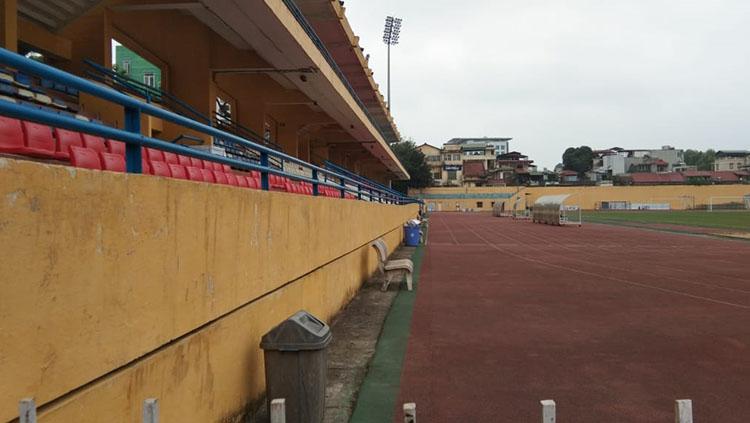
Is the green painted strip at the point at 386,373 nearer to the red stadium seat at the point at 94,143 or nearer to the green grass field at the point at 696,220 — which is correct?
the red stadium seat at the point at 94,143

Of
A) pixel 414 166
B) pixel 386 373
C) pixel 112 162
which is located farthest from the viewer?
pixel 414 166

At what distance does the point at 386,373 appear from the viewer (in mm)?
6391

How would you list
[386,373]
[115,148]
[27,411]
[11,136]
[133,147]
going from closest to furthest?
1. [27,411]
2. [133,147]
3. [11,136]
4. [115,148]
5. [386,373]

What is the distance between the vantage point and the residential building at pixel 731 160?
146375mm

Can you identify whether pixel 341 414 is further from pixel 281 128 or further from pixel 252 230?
pixel 281 128

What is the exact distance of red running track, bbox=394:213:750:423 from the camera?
5.36 metres

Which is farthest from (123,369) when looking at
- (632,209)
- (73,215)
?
(632,209)

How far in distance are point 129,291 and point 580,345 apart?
6.15 m

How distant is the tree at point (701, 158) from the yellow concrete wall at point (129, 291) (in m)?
179

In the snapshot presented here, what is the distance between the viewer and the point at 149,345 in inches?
130

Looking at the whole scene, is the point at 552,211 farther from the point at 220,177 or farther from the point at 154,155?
the point at 154,155

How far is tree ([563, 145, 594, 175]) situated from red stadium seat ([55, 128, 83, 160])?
15102 cm

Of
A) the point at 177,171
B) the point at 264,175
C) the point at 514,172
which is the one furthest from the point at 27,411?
the point at 514,172

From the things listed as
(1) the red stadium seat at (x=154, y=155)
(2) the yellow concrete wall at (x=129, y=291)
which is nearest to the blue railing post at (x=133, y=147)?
(2) the yellow concrete wall at (x=129, y=291)
